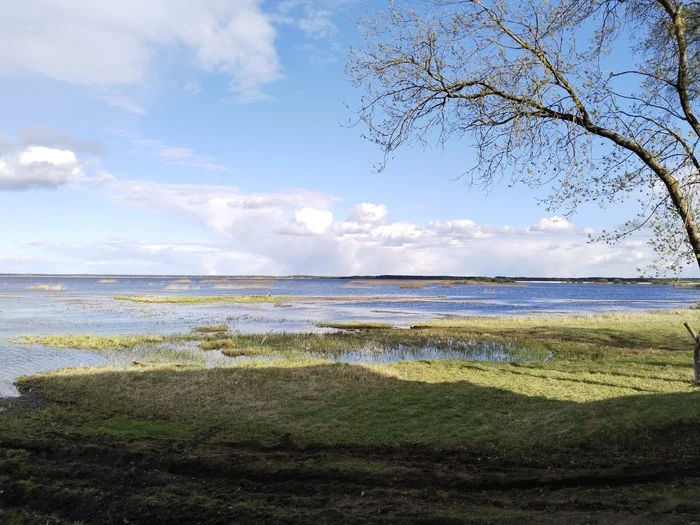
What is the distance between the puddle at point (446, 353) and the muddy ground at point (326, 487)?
16.3m

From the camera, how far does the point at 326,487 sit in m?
9.19

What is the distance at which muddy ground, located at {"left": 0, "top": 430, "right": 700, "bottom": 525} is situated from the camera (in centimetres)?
781

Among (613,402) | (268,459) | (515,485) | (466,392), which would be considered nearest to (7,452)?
(268,459)

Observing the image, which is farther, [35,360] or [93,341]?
[93,341]

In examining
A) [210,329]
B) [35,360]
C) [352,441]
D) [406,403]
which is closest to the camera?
[352,441]

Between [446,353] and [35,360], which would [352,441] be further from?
[35,360]

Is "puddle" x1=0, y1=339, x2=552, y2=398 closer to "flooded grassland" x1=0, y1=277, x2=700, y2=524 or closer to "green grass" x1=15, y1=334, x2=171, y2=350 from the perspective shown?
"flooded grassland" x1=0, y1=277, x2=700, y2=524

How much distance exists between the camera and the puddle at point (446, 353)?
2800 cm

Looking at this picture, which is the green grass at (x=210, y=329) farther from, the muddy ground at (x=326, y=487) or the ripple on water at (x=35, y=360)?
the muddy ground at (x=326, y=487)

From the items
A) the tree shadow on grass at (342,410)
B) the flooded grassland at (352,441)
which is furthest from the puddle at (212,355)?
the tree shadow on grass at (342,410)

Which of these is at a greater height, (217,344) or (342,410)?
(342,410)

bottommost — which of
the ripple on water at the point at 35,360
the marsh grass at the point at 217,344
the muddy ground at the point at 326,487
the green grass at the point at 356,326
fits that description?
the ripple on water at the point at 35,360

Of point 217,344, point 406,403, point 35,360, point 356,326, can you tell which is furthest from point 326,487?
point 356,326

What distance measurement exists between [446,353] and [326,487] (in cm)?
2155
